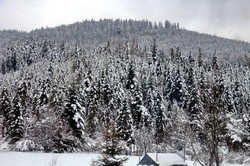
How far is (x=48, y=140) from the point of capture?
148 ft

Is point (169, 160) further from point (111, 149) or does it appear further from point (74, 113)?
point (111, 149)

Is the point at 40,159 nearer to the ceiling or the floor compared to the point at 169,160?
nearer to the ceiling

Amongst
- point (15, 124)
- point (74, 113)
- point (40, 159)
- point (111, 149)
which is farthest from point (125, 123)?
point (111, 149)

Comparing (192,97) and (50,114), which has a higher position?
(192,97)

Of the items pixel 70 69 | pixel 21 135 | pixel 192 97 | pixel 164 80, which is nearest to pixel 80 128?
pixel 21 135

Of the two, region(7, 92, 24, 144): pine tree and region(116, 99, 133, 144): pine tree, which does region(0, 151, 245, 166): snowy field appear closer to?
region(7, 92, 24, 144): pine tree

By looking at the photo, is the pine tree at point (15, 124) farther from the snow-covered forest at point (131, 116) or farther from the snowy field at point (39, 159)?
the snowy field at point (39, 159)

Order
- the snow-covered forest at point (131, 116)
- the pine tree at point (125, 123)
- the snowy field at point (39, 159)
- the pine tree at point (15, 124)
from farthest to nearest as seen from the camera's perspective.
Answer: the pine tree at point (125, 123) < the pine tree at point (15, 124) < the snowy field at point (39, 159) < the snow-covered forest at point (131, 116)

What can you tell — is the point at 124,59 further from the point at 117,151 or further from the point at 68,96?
the point at 117,151

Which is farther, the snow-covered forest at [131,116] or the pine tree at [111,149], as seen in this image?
the pine tree at [111,149]

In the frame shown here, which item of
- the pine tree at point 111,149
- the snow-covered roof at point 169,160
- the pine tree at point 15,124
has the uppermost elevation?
the pine tree at point 15,124

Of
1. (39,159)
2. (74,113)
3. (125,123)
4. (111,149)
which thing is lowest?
(39,159)

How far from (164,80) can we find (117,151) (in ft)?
302

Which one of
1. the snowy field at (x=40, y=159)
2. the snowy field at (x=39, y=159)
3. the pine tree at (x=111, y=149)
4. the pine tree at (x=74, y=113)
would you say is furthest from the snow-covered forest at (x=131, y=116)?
the snowy field at (x=39, y=159)
